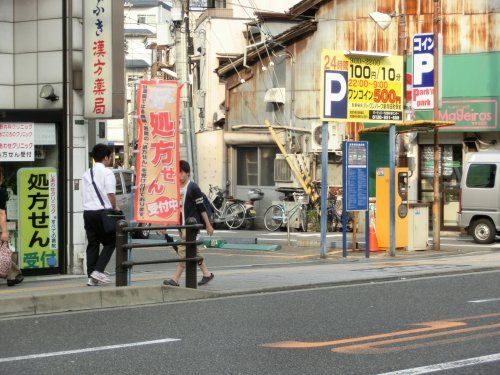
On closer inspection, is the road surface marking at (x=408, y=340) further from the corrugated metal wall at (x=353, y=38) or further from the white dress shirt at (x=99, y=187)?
the corrugated metal wall at (x=353, y=38)

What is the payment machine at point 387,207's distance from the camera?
70.7 feet

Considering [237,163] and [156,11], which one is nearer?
[237,163]

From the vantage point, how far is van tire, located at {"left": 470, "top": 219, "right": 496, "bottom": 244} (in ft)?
80.9

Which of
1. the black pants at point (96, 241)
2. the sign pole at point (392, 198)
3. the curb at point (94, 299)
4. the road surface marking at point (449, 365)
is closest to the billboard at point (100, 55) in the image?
the black pants at point (96, 241)

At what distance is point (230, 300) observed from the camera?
42.6 ft

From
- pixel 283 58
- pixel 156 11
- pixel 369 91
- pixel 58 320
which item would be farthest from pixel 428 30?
pixel 156 11

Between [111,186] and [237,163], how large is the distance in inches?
841

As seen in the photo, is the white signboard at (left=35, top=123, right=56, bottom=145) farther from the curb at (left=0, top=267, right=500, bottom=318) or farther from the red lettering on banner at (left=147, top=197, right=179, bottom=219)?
the curb at (left=0, top=267, right=500, bottom=318)

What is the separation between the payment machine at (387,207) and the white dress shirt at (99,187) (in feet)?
31.4

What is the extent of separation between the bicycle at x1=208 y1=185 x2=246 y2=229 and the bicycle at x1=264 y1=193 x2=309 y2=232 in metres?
0.93

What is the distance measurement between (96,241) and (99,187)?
2.53 ft

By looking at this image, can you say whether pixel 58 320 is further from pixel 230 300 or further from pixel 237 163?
pixel 237 163

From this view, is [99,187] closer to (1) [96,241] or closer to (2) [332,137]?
(1) [96,241]

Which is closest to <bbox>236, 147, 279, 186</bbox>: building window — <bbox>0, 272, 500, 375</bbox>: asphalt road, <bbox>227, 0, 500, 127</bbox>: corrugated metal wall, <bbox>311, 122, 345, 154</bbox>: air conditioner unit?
<bbox>227, 0, 500, 127</bbox>: corrugated metal wall
